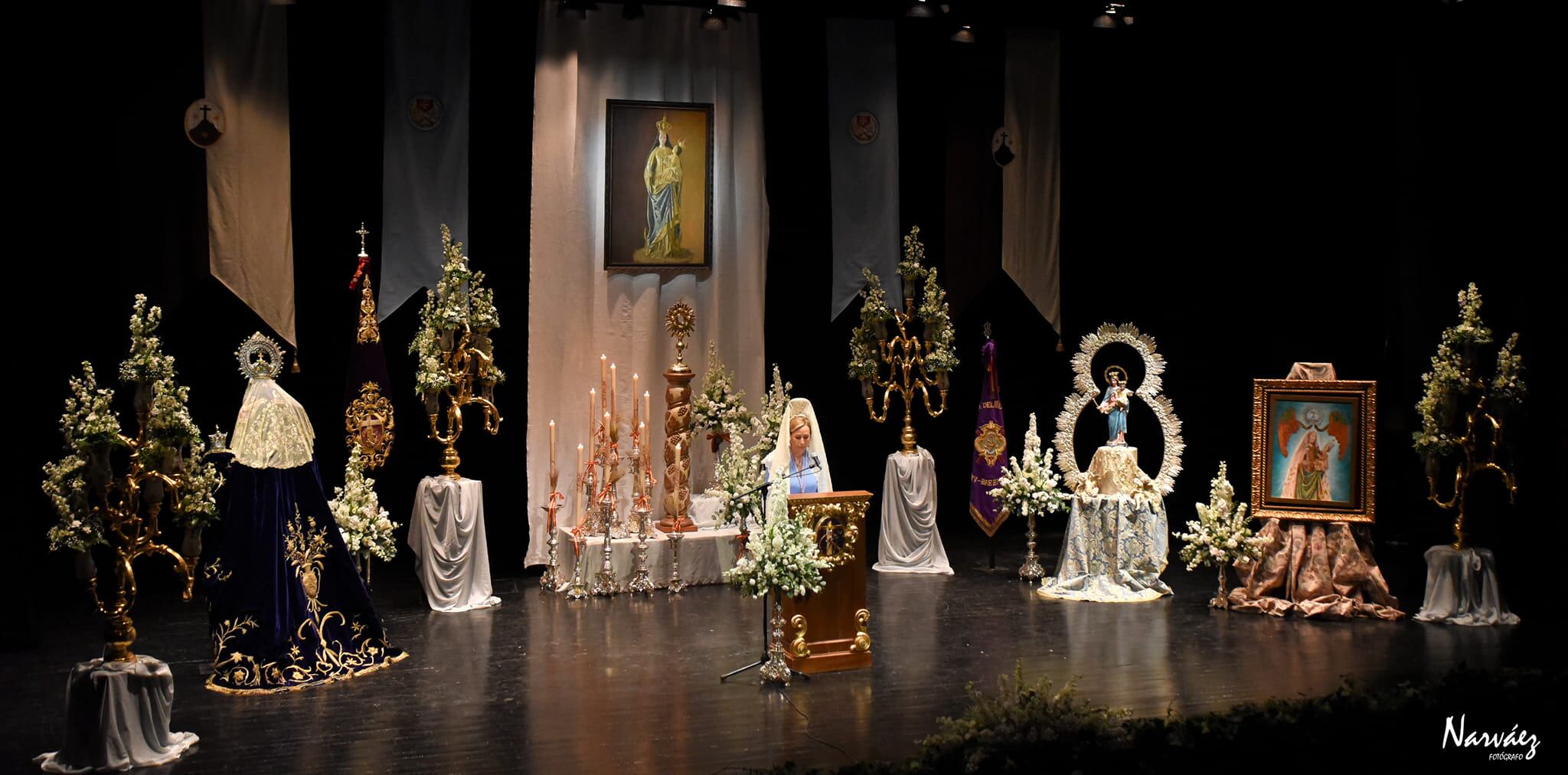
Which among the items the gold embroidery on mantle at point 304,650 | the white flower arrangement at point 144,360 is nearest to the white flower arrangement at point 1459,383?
the gold embroidery on mantle at point 304,650

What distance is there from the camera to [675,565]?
964cm

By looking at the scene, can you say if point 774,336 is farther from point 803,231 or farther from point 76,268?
point 76,268

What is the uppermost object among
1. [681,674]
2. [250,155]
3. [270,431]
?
[250,155]

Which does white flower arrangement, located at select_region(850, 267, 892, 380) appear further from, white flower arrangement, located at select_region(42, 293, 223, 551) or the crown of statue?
white flower arrangement, located at select_region(42, 293, 223, 551)

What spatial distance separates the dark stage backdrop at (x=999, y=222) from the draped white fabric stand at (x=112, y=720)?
246 centimetres

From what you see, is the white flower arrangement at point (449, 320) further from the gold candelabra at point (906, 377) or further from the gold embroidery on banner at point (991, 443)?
the gold embroidery on banner at point (991, 443)

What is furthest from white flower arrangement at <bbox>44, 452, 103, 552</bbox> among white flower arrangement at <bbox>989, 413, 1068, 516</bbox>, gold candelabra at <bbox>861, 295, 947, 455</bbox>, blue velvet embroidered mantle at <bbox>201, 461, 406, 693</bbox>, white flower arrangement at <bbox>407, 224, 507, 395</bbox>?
white flower arrangement at <bbox>989, 413, 1068, 516</bbox>

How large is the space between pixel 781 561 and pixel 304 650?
2596mm

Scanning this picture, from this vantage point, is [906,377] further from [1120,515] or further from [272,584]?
[272,584]

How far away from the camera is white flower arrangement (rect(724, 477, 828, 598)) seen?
6.90 m

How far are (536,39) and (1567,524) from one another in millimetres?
8084

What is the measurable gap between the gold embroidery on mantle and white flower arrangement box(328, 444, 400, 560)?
120 centimetres

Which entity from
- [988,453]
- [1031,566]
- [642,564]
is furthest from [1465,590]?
[642,564]

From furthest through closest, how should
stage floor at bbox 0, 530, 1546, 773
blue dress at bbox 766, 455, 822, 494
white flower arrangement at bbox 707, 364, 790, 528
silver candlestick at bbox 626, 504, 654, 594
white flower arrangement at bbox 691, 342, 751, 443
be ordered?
1. white flower arrangement at bbox 691, 342, 751, 443
2. silver candlestick at bbox 626, 504, 654, 594
3. white flower arrangement at bbox 707, 364, 790, 528
4. blue dress at bbox 766, 455, 822, 494
5. stage floor at bbox 0, 530, 1546, 773
